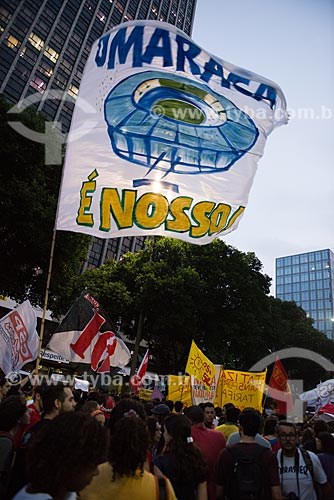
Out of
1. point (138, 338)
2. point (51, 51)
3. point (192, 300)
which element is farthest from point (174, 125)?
point (51, 51)

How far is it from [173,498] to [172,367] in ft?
84.9

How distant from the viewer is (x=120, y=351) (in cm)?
918

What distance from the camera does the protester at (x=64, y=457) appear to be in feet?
5.38

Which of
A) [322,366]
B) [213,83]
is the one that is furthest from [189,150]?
[322,366]

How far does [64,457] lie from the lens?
1.73 m

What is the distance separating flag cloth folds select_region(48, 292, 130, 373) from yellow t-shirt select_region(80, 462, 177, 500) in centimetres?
602

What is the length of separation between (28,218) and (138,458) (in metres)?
13.4

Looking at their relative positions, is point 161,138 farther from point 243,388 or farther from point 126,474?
point 243,388

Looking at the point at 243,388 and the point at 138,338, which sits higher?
the point at 138,338

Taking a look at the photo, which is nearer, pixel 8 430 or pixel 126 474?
pixel 126 474

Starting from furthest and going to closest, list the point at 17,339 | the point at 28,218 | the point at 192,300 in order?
the point at 192,300
the point at 28,218
the point at 17,339

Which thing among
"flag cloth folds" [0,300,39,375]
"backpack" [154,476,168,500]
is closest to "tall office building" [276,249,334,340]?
"flag cloth folds" [0,300,39,375]

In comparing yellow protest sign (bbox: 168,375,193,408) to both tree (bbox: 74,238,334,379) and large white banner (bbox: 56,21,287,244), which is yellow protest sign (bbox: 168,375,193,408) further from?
tree (bbox: 74,238,334,379)

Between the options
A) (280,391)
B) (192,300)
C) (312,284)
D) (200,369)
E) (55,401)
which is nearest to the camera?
(55,401)
